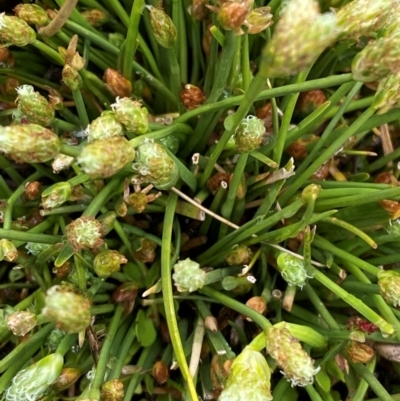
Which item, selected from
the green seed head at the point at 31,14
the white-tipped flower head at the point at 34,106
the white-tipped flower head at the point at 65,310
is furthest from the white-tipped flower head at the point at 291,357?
the green seed head at the point at 31,14

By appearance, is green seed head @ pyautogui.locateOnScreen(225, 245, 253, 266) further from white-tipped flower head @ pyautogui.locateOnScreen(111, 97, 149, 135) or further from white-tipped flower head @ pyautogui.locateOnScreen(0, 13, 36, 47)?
white-tipped flower head @ pyautogui.locateOnScreen(0, 13, 36, 47)

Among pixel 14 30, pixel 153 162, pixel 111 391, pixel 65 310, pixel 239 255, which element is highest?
pixel 14 30

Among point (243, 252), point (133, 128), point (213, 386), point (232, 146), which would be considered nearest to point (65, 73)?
point (133, 128)

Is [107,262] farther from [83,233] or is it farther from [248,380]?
[248,380]

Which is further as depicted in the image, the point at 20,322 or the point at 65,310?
the point at 20,322

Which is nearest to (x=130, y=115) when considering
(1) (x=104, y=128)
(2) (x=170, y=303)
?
(1) (x=104, y=128)

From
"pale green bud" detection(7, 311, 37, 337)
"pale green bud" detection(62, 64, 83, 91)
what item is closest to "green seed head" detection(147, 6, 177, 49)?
"pale green bud" detection(62, 64, 83, 91)
